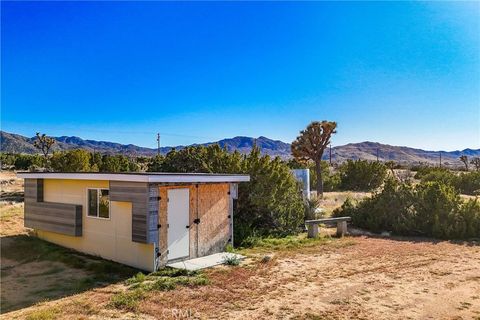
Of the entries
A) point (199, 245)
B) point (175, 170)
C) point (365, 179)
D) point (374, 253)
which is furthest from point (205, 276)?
point (365, 179)

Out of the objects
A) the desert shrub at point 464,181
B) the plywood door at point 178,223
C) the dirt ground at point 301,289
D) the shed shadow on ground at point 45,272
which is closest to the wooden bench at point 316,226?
the dirt ground at point 301,289

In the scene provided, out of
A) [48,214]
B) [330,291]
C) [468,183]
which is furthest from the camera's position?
[468,183]

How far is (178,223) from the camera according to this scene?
34.9ft

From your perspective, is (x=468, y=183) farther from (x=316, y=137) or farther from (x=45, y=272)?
(x=45, y=272)

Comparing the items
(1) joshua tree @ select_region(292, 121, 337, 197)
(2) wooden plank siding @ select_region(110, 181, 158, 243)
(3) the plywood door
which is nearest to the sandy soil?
(3) the plywood door

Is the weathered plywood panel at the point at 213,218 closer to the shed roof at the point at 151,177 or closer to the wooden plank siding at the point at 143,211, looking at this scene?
the shed roof at the point at 151,177

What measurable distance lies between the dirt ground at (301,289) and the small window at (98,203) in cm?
164

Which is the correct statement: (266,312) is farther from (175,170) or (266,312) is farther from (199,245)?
(175,170)

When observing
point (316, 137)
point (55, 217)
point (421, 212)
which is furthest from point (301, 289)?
point (316, 137)

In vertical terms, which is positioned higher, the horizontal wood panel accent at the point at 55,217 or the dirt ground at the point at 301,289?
the horizontal wood panel accent at the point at 55,217

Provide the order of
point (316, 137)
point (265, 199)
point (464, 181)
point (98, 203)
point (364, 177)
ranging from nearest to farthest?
point (98, 203)
point (265, 199)
point (316, 137)
point (464, 181)
point (364, 177)

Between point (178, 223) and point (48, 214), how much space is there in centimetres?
517

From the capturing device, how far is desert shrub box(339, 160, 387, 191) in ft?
108

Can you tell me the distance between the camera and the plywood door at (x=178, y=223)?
34.3 ft
